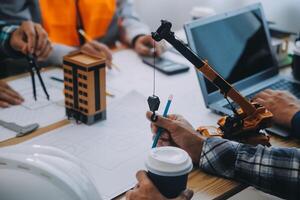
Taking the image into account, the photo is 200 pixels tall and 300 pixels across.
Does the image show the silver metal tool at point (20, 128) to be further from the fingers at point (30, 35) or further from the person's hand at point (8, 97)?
the fingers at point (30, 35)

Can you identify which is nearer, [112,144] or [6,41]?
[112,144]

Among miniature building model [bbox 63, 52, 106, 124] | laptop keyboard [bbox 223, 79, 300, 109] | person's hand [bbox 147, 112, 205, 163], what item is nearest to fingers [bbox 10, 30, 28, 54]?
miniature building model [bbox 63, 52, 106, 124]

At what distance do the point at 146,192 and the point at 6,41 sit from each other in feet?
3.29

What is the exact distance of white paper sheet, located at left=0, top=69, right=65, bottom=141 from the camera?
1211 mm

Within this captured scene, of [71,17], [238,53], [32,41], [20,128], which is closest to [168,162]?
[20,128]

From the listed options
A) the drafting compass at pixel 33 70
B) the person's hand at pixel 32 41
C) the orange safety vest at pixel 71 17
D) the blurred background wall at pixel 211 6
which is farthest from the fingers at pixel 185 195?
the blurred background wall at pixel 211 6

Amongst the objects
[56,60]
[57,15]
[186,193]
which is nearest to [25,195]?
[186,193]

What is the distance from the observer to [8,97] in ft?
4.30

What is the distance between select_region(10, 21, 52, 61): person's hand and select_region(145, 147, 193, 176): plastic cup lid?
2.69 ft

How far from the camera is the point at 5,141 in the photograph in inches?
43.6

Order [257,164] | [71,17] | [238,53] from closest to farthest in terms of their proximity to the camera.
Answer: [257,164] < [238,53] < [71,17]

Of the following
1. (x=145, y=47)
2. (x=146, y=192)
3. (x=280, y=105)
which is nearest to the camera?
(x=146, y=192)

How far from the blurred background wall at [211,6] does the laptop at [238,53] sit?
71 cm

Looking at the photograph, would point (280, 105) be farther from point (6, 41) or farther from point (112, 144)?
point (6, 41)
